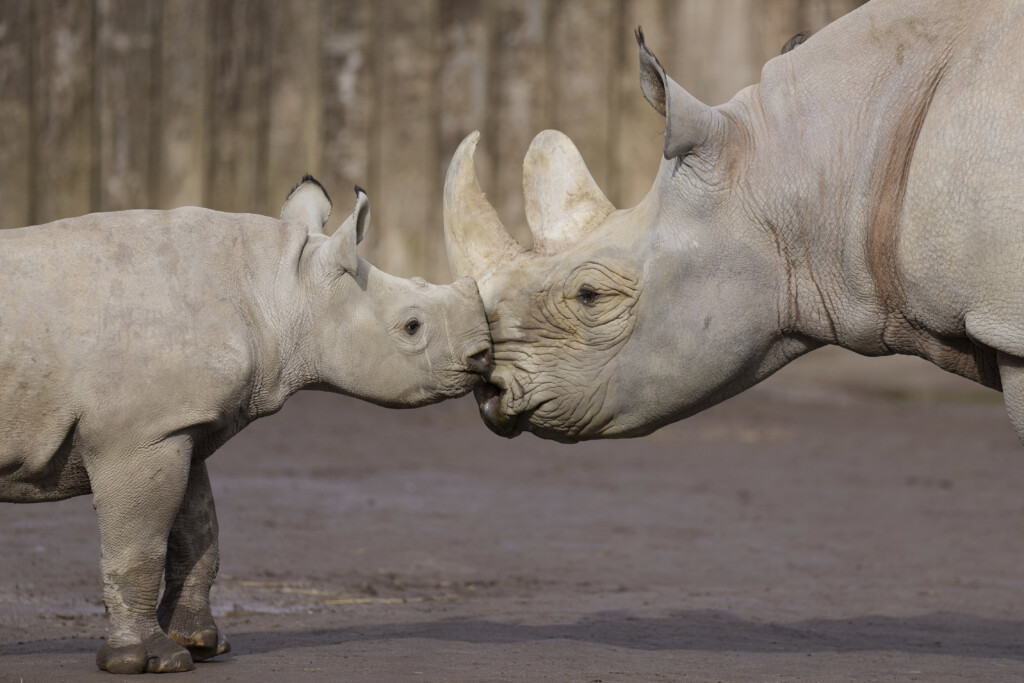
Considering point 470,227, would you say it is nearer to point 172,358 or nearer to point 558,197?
point 558,197

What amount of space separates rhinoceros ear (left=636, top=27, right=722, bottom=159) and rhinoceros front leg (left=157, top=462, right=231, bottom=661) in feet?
4.87

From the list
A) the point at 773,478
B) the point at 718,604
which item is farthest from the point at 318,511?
the point at 773,478

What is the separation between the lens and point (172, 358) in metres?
3.62

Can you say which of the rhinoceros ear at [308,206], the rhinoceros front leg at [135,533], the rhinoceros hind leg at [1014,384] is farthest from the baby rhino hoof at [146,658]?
the rhinoceros hind leg at [1014,384]

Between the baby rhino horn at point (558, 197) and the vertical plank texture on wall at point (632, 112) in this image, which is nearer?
the baby rhino horn at point (558, 197)

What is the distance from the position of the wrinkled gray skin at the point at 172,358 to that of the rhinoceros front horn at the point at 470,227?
0.51 ft

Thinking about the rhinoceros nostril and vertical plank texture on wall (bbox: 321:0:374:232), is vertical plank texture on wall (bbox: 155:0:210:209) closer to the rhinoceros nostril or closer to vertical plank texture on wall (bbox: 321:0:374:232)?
vertical plank texture on wall (bbox: 321:0:374:232)

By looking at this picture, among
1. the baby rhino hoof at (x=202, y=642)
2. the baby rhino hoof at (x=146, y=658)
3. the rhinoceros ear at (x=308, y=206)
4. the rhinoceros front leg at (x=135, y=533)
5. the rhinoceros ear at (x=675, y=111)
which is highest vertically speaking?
the rhinoceros ear at (x=675, y=111)

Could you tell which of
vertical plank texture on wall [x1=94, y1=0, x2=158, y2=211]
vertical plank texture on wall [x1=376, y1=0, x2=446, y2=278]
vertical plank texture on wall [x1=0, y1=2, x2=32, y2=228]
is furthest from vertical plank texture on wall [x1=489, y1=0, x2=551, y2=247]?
vertical plank texture on wall [x1=0, y1=2, x2=32, y2=228]

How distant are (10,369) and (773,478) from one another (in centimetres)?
511

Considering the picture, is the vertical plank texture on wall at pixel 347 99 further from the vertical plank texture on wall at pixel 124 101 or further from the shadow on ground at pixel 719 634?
the shadow on ground at pixel 719 634

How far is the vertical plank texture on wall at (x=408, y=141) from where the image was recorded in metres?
9.77

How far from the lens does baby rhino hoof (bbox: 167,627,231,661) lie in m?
3.90

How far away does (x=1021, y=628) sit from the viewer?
16.5 ft
